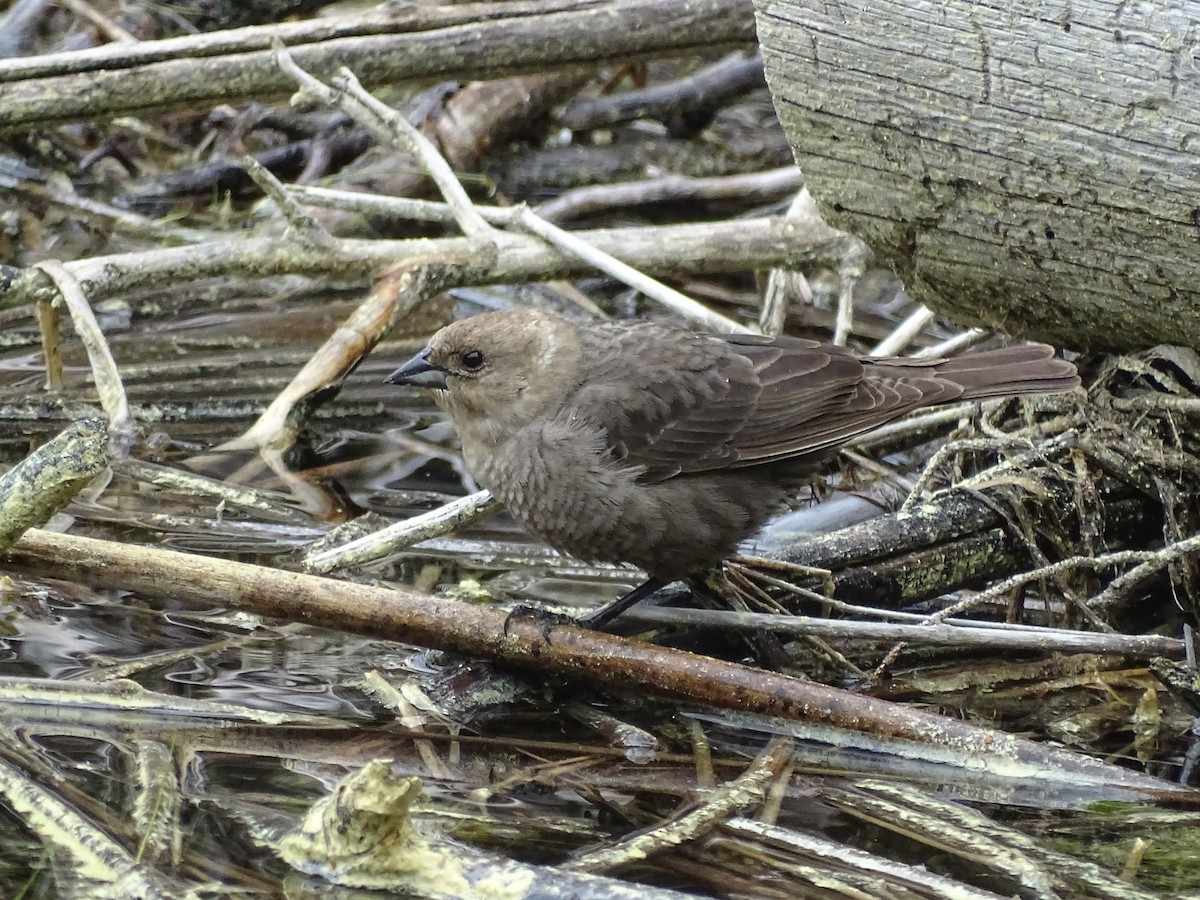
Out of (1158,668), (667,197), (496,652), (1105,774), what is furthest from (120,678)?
(667,197)

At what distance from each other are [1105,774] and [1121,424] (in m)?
1.29

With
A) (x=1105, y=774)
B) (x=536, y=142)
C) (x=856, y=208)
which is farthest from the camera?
(x=536, y=142)

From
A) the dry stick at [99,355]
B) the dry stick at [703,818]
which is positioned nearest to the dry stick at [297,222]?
the dry stick at [99,355]

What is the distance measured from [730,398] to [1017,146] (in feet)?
3.65

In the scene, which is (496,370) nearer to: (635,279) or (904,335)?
(635,279)

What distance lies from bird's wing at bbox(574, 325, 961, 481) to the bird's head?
0.09 m

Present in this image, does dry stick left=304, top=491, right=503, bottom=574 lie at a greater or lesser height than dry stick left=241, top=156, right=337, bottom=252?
lesser

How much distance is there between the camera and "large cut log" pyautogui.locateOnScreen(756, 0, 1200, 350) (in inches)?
133

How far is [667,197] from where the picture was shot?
7.26 m

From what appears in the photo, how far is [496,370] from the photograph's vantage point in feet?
14.1

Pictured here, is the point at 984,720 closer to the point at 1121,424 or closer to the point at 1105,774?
Answer: the point at 1105,774

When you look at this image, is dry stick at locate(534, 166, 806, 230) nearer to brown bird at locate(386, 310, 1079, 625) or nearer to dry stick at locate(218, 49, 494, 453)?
dry stick at locate(218, 49, 494, 453)

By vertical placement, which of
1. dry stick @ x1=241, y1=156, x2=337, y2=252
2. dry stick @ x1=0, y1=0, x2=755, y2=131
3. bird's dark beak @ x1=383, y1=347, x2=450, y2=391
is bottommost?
bird's dark beak @ x1=383, y1=347, x2=450, y2=391

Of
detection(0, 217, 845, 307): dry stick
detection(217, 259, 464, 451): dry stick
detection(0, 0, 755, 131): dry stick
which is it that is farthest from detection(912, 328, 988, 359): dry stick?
detection(0, 0, 755, 131): dry stick
